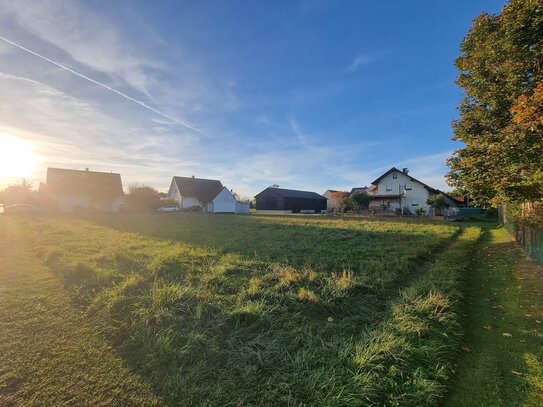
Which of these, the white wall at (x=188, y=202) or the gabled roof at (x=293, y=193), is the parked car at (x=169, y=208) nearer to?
the white wall at (x=188, y=202)

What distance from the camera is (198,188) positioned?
1889 inches

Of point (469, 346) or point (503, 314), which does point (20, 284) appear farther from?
point (503, 314)

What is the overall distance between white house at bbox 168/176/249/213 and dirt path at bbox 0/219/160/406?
39.9 m

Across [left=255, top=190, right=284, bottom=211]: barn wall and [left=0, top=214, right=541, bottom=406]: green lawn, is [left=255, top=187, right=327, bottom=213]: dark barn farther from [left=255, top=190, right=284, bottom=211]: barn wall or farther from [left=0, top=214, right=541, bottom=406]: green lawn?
[left=0, top=214, right=541, bottom=406]: green lawn

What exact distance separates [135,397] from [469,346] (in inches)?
179

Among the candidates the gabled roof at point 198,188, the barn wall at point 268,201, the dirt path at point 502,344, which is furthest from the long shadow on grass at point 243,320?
the barn wall at point 268,201

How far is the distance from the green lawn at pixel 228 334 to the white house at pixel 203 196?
37.7 m

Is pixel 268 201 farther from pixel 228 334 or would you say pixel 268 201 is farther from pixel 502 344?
pixel 502 344

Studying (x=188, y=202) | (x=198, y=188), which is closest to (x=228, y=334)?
(x=188, y=202)

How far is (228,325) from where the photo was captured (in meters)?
4.38

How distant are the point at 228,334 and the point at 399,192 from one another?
141ft

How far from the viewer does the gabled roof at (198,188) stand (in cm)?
4620

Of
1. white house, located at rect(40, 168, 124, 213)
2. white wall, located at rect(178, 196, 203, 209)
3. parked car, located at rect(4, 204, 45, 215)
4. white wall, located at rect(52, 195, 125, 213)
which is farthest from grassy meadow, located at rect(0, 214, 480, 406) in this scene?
white wall, located at rect(178, 196, 203, 209)

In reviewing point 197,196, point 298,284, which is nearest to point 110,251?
point 298,284
